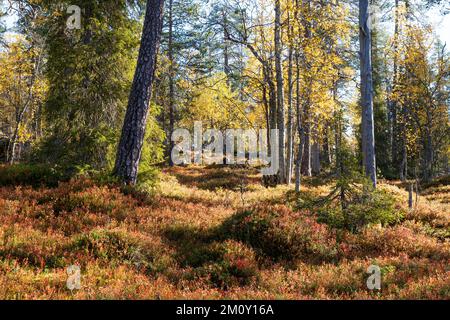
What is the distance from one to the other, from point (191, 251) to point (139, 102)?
5.45 meters

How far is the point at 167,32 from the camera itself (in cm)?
2916

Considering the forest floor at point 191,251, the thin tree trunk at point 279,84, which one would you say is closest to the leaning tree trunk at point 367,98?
the forest floor at point 191,251

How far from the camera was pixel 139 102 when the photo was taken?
427 inches

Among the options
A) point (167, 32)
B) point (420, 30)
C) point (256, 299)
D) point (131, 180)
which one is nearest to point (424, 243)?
point (256, 299)

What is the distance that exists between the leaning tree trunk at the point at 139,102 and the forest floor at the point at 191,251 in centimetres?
98

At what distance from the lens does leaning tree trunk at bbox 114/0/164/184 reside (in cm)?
1080

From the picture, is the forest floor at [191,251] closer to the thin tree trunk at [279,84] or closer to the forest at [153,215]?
the forest at [153,215]

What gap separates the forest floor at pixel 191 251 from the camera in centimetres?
549

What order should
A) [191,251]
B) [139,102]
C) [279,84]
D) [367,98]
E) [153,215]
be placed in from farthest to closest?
[279,84], [367,98], [139,102], [153,215], [191,251]

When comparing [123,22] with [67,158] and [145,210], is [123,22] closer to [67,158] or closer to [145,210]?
[67,158]

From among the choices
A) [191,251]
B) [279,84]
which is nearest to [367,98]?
[279,84]

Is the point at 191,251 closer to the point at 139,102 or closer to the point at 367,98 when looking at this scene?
the point at 139,102

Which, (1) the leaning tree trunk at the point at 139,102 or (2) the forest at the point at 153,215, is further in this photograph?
(1) the leaning tree trunk at the point at 139,102
